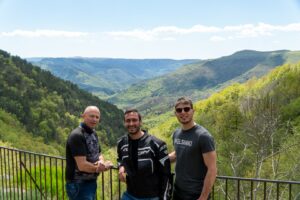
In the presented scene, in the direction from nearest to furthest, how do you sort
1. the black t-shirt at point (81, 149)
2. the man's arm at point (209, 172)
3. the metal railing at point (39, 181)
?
the man's arm at point (209, 172) → the metal railing at point (39, 181) → the black t-shirt at point (81, 149)

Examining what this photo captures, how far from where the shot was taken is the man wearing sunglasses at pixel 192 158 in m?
3.06

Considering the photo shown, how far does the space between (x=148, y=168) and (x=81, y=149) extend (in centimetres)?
80

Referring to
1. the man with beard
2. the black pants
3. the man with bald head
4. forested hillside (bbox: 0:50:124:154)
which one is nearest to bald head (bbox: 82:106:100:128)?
the man with bald head

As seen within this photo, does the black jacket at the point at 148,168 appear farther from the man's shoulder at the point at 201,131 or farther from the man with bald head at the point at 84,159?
the man with bald head at the point at 84,159

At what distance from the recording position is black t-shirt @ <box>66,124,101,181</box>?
376 centimetres

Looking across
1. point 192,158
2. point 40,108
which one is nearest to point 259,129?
point 192,158

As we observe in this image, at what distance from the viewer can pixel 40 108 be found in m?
90.2

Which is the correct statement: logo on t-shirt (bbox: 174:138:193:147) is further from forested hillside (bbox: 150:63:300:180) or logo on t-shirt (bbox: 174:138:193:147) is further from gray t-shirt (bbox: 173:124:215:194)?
forested hillside (bbox: 150:63:300:180)

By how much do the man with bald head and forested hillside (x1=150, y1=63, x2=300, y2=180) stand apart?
1486cm

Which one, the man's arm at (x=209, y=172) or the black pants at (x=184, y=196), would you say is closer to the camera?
the man's arm at (x=209, y=172)

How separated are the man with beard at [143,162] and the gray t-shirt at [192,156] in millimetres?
140

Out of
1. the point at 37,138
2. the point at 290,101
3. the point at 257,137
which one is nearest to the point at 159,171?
the point at 257,137

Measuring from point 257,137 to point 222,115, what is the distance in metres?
19.1

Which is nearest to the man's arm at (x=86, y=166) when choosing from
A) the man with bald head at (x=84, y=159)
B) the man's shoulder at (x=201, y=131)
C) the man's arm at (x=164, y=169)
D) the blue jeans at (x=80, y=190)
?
the man with bald head at (x=84, y=159)
